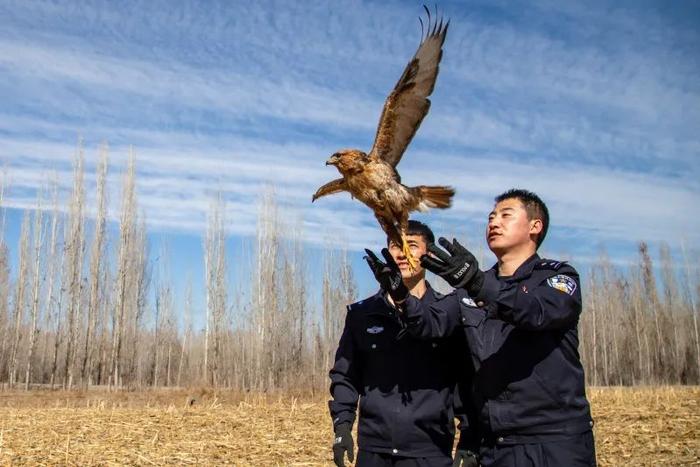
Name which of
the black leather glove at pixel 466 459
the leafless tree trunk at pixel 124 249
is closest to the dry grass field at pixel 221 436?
the black leather glove at pixel 466 459

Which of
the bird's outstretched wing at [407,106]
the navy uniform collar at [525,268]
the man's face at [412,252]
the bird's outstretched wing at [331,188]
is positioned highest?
the bird's outstretched wing at [407,106]

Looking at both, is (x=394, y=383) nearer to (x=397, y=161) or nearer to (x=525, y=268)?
(x=525, y=268)

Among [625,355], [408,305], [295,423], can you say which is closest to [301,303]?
[295,423]

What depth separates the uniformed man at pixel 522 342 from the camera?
231 centimetres

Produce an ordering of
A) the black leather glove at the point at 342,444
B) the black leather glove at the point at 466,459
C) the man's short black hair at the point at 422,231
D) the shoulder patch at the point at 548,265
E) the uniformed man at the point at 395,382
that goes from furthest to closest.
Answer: the man's short black hair at the point at 422,231 < the black leather glove at the point at 342,444 < the uniformed man at the point at 395,382 < the black leather glove at the point at 466,459 < the shoulder patch at the point at 548,265

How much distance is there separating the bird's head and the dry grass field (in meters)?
5.36

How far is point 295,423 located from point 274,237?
21849 mm

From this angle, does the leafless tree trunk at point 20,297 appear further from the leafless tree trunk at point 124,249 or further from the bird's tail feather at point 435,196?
the bird's tail feather at point 435,196

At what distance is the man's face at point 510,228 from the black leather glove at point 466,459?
895 millimetres

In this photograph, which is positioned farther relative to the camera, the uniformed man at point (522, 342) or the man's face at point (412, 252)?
the man's face at point (412, 252)

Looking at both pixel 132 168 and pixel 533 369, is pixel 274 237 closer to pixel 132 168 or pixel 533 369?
pixel 132 168

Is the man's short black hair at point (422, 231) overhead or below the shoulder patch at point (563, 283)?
Answer: overhead

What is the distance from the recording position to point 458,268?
232cm

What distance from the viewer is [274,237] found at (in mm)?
32562
